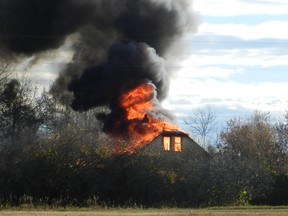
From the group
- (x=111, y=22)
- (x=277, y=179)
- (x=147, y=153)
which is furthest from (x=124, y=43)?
(x=277, y=179)

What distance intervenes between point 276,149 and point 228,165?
16.6 meters

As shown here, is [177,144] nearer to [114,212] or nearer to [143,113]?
[143,113]

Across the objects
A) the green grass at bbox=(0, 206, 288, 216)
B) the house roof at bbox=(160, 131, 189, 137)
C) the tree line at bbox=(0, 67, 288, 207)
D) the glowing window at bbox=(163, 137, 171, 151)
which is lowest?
the green grass at bbox=(0, 206, 288, 216)

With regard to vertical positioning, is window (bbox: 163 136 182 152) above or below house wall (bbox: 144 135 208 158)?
above

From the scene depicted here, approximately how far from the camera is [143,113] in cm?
5594

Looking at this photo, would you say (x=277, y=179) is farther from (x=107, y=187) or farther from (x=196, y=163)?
(x=107, y=187)

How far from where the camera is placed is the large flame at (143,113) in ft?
181

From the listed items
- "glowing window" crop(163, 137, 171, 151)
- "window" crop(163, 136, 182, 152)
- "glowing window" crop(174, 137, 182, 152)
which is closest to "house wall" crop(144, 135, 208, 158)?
"glowing window" crop(163, 137, 171, 151)

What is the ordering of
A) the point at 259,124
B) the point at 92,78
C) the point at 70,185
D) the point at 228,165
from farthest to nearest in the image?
the point at 259,124
the point at 92,78
the point at 228,165
the point at 70,185

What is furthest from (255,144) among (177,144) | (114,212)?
(114,212)

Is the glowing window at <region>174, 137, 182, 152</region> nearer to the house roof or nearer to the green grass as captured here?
the house roof

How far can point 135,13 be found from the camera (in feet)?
190

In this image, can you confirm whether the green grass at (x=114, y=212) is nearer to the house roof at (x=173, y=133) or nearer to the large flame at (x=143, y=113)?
the large flame at (x=143, y=113)

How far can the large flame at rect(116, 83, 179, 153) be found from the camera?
2170 inches
